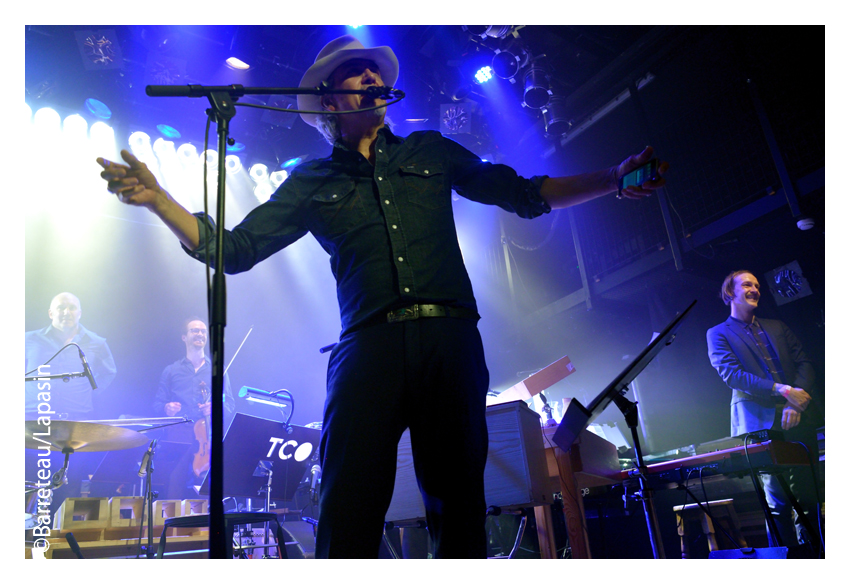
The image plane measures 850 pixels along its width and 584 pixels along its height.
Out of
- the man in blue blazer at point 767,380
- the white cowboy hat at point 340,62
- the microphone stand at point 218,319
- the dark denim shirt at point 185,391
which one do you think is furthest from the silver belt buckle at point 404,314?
the dark denim shirt at point 185,391

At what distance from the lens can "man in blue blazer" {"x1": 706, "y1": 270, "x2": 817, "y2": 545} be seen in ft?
12.2

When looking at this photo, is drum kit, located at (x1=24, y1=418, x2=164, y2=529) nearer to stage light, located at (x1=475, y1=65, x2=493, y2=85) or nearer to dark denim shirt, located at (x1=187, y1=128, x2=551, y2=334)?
dark denim shirt, located at (x1=187, y1=128, x2=551, y2=334)

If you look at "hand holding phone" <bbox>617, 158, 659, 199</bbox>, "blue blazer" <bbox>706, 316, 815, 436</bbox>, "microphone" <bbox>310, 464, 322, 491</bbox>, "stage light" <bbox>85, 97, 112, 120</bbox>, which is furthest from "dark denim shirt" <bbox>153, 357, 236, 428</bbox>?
"hand holding phone" <bbox>617, 158, 659, 199</bbox>

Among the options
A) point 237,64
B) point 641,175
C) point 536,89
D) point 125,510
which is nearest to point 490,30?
point 536,89

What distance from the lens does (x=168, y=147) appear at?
6.58 metres

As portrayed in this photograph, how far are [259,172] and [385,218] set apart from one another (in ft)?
20.5

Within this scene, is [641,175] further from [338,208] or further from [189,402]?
[189,402]

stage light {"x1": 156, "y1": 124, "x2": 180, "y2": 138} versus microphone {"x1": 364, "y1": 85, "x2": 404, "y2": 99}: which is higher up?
stage light {"x1": 156, "y1": 124, "x2": 180, "y2": 138}

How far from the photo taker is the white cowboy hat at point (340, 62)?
1885 millimetres

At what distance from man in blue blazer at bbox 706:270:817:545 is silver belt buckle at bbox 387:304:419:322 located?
3366 millimetres

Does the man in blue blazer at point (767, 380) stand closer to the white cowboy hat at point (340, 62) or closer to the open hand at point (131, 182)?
the white cowboy hat at point (340, 62)

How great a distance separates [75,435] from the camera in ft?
10.8

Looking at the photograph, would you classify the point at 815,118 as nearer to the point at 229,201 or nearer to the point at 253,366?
the point at 229,201
